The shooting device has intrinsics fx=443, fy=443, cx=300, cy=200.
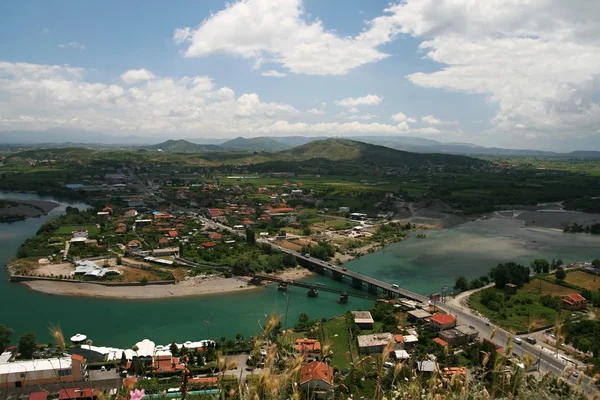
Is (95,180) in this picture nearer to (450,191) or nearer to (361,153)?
(450,191)

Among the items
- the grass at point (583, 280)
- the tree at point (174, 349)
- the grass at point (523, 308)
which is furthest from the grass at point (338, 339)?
the grass at point (583, 280)

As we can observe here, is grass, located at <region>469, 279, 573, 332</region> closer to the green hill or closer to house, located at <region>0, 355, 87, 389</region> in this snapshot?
house, located at <region>0, 355, 87, 389</region>

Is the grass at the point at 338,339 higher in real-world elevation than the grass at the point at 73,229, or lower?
lower

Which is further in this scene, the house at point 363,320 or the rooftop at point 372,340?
the house at point 363,320

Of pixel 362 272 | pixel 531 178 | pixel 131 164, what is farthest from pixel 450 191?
pixel 131 164

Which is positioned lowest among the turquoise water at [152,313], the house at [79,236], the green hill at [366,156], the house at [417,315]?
the turquoise water at [152,313]

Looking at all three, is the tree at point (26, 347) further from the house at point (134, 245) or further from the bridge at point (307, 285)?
the house at point (134, 245)

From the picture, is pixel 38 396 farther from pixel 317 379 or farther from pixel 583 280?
pixel 583 280

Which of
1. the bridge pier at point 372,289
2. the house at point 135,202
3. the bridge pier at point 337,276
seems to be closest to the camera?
the bridge pier at point 372,289
